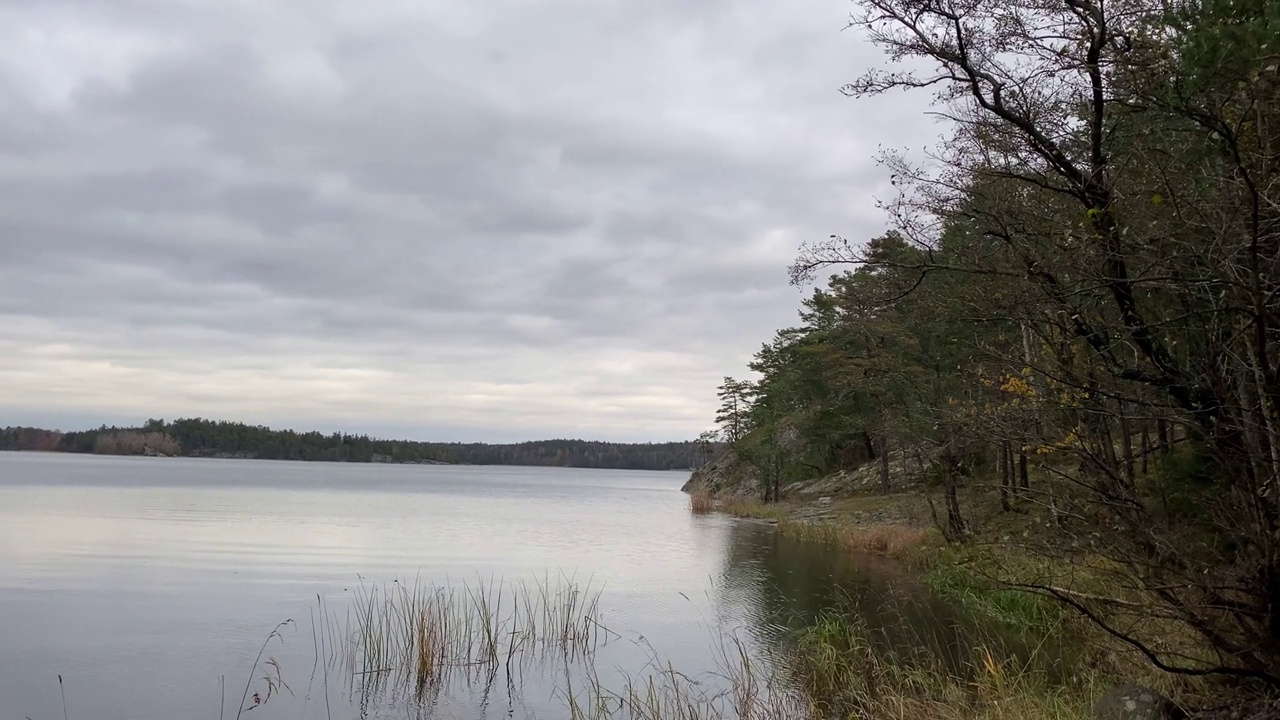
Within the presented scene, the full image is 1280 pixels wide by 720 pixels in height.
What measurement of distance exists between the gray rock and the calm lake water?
6279 millimetres

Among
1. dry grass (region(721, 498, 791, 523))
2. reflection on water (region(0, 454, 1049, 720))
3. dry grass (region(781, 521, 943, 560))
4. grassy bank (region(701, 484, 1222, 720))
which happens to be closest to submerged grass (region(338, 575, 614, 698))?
reflection on water (region(0, 454, 1049, 720))

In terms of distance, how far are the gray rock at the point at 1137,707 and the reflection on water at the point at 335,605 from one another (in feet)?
18.6

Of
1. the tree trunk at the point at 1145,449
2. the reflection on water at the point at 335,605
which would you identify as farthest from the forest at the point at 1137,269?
the reflection on water at the point at 335,605

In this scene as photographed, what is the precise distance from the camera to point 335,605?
17625 mm

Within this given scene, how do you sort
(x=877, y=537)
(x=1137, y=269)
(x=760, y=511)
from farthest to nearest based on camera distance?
1. (x=760, y=511)
2. (x=877, y=537)
3. (x=1137, y=269)

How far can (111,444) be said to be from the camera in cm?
18838

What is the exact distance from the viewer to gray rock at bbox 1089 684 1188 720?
263 inches

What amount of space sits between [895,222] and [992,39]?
1677 mm

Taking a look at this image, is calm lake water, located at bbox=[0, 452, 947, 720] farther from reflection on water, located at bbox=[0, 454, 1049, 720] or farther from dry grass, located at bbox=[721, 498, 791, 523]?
dry grass, located at bbox=[721, 498, 791, 523]

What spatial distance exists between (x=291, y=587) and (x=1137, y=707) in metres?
17.5

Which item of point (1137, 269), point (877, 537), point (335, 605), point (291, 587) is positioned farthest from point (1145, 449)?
point (877, 537)

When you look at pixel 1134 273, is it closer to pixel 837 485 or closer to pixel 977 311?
pixel 977 311

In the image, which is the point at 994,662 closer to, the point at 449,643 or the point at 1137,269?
the point at 1137,269

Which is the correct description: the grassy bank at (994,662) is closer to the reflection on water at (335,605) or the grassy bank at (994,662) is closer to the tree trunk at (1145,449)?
the reflection on water at (335,605)
